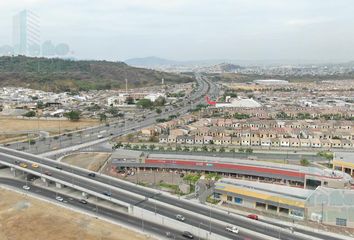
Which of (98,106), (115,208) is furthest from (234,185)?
(98,106)

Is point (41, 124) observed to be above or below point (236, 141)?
above

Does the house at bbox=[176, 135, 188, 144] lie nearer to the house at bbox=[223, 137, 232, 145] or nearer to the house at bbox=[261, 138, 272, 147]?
the house at bbox=[223, 137, 232, 145]

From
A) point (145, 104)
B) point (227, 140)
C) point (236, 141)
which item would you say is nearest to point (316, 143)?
point (236, 141)

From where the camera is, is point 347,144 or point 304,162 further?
point 347,144

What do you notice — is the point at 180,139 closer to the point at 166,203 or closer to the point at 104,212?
the point at 166,203

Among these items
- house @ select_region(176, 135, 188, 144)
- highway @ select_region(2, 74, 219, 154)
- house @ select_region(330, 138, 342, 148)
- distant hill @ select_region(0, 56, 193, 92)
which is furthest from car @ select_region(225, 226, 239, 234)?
distant hill @ select_region(0, 56, 193, 92)

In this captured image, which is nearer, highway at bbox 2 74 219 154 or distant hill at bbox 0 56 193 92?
highway at bbox 2 74 219 154

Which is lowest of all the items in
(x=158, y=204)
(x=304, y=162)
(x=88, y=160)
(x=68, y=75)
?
(x=158, y=204)
